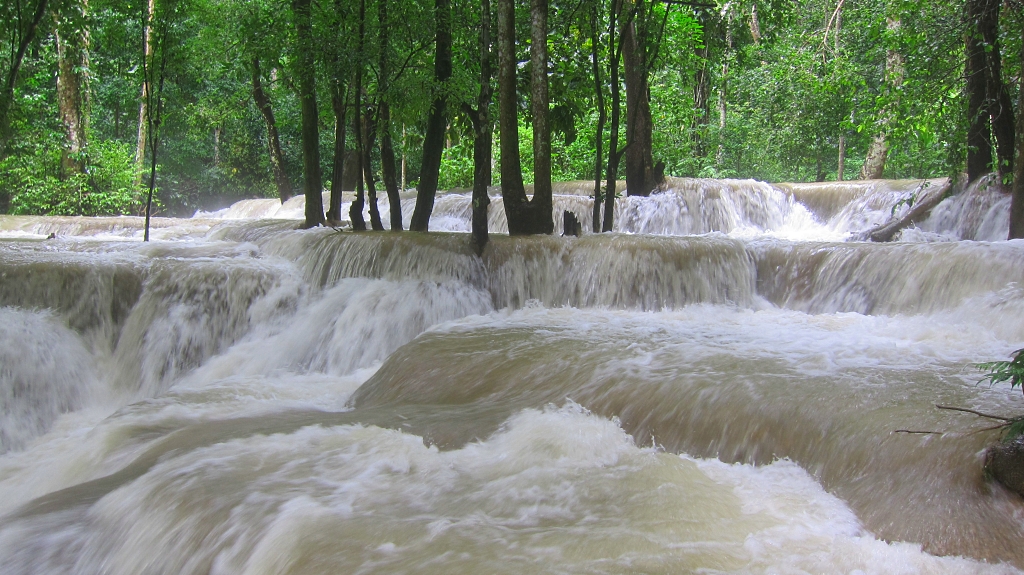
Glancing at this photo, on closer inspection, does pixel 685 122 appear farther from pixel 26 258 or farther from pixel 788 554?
pixel 788 554

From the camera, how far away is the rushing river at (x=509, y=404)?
3152 mm

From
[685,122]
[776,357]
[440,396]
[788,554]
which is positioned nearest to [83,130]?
[685,122]

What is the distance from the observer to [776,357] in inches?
211

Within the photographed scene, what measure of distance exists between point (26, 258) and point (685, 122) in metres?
15.3

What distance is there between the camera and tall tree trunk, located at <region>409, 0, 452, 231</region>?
991 centimetres

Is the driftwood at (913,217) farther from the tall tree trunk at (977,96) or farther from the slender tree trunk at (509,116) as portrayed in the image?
the slender tree trunk at (509,116)

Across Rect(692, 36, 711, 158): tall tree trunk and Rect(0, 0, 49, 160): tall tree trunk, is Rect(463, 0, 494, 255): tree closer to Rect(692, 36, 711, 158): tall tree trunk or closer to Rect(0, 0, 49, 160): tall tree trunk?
Rect(0, 0, 49, 160): tall tree trunk

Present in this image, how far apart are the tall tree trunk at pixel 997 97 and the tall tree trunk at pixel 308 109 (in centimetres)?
884

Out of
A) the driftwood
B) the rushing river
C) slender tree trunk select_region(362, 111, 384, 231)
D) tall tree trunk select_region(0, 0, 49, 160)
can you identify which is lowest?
the rushing river

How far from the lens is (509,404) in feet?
16.8

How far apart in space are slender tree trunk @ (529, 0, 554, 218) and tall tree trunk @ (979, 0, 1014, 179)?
18.3 feet

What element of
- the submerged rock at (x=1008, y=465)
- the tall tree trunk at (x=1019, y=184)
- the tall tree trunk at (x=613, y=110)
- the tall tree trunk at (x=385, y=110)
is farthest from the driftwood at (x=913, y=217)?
the submerged rock at (x=1008, y=465)

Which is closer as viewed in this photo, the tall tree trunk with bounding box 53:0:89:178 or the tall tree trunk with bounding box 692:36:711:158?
the tall tree trunk with bounding box 53:0:89:178

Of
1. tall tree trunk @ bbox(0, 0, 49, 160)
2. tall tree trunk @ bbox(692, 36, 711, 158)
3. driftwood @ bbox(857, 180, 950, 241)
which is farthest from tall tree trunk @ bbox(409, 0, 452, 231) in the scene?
tall tree trunk @ bbox(692, 36, 711, 158)
